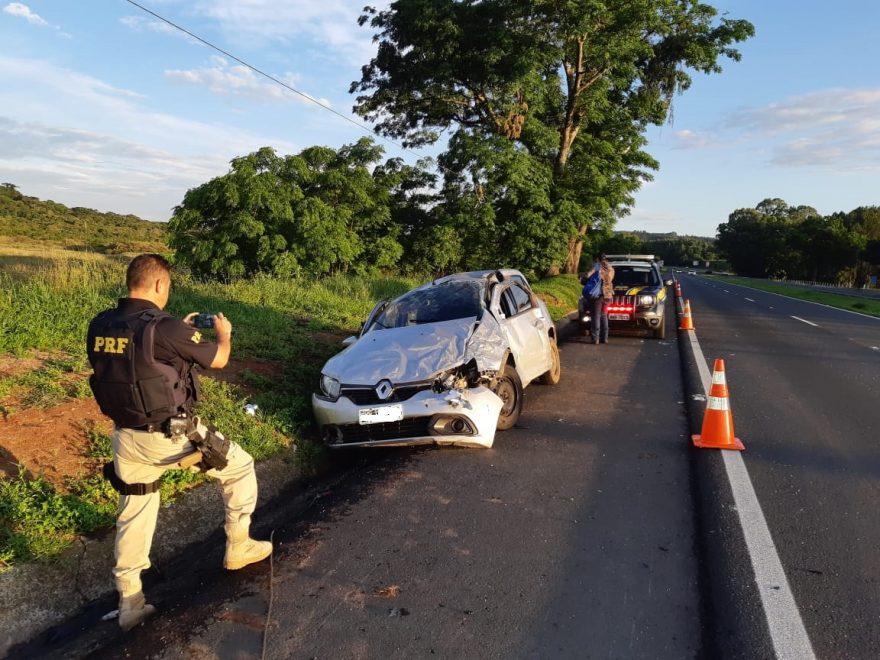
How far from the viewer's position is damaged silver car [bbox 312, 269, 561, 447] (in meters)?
5.25

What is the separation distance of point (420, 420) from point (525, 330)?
2.50 m

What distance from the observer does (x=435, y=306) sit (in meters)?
7.14

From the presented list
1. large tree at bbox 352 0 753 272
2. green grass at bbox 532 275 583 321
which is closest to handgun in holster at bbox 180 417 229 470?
green grass at bbox 532 275 583 321

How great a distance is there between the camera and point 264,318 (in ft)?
31.6

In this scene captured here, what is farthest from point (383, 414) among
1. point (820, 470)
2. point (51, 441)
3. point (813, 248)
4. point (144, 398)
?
point (813, 248)

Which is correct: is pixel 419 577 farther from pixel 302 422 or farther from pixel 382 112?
pixel 382 112

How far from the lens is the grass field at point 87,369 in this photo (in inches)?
152

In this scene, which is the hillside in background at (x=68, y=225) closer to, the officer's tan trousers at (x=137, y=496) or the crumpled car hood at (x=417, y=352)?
the crumpled car hood at (x=417, y=352)

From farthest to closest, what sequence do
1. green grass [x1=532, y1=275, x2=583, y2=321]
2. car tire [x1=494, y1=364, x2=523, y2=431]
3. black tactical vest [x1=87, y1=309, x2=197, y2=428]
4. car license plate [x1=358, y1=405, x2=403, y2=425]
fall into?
1. green grass [x1=532, y1=275, x2=583, y2=321]
2. car tire [x1=494, y1=364, x2=523, y2=431]
3. car license plate [x1=358, y1=405, x2=403, y2=425]
4. black tactical vest [x1=87, y1=309, x2=197, y2=428]

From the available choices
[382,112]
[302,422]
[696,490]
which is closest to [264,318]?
[302,422]

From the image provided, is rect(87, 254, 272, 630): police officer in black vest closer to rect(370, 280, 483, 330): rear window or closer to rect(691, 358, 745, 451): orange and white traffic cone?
rect(370, 280, 483, 330): rear window

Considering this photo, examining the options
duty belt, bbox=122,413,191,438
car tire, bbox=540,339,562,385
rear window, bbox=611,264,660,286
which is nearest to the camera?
duty belt, bbox=122,413,191,438

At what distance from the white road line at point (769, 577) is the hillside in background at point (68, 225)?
45916mm

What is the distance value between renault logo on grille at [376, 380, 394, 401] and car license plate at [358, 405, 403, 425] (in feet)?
0.47
